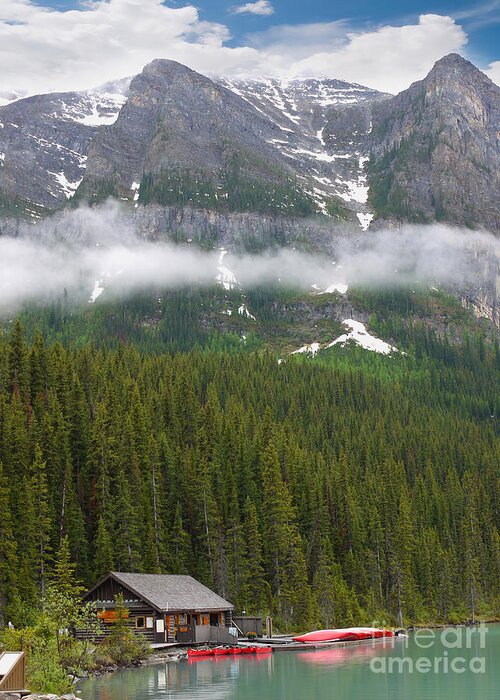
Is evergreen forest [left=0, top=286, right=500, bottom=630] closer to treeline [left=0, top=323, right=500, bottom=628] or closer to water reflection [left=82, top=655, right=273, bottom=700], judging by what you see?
treeline [left=0, top=323, right=500, bottom=628]

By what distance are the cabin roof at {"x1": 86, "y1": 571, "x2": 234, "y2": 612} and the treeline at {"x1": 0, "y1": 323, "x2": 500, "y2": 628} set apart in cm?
604

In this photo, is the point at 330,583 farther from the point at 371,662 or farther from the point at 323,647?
the point at 371,662

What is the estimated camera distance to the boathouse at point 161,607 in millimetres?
85938

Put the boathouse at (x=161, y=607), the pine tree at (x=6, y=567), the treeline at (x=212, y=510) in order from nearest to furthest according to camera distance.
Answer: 1. the pine tree at (x=6, y=567)
2. the boathouse at (x=161, y=607)
3. the treeline at (x=212, y=510)

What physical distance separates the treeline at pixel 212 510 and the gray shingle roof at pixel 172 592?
608 centimetres

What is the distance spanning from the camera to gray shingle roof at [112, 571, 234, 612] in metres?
86.3

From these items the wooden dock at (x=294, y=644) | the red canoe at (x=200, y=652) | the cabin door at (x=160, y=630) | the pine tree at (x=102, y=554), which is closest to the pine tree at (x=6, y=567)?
the pine tree at (x=102, y=554)

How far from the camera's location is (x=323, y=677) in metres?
66.2

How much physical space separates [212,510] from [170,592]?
2290 centimetres

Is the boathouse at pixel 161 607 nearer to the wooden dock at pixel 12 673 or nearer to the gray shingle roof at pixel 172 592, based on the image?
the gray shingle roof at pixel 172 592

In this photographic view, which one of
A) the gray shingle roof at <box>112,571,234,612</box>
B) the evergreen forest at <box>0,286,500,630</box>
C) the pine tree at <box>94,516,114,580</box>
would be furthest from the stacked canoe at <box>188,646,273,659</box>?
the evergreen forest at <box>0,286,500,630</box>

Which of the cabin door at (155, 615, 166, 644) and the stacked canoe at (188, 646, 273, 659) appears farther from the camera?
the cabin door at (155, 615, 166, 644)

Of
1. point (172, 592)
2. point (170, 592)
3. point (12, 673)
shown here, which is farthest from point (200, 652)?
point (12, 673)

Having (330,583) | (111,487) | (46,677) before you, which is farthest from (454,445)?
(46,677)
